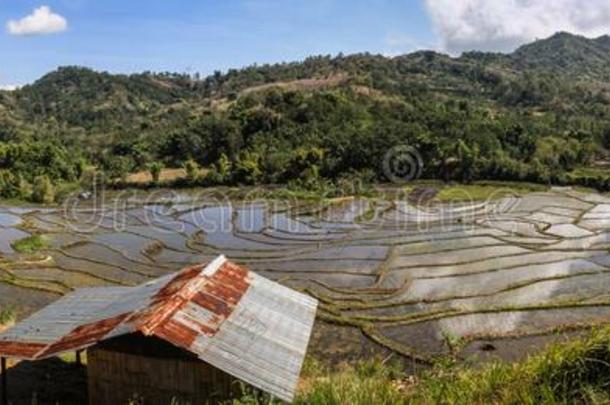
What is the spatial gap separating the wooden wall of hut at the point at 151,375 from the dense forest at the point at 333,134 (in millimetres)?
44096

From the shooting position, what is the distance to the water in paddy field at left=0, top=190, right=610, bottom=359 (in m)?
20.4

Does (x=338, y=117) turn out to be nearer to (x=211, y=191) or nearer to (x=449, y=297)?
(x=211, y=191)

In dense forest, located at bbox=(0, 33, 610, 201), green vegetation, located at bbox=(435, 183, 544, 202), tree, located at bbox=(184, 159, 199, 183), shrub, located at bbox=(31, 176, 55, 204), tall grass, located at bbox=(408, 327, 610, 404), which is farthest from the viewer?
tree, located at bbox=(184, 159, 199, 183)

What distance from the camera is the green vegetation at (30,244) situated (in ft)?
110

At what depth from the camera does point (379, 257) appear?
2984cm

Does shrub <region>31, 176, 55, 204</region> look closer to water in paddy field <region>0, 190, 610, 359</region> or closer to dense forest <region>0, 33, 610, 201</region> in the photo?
dense forest <region>0, 33, 610, 201</region>

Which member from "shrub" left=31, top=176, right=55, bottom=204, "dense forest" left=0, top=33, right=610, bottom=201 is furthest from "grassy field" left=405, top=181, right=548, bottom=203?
"shrub" left=31, top=176, right=55, bottom=204

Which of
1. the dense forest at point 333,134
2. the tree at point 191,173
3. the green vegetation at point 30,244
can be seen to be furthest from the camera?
the tree at point 191,173

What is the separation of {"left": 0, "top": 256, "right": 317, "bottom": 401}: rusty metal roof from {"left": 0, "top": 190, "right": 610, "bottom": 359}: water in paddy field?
16.2 ft

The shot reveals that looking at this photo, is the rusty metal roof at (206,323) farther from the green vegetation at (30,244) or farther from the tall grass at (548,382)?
the green vegetation at (30,244)

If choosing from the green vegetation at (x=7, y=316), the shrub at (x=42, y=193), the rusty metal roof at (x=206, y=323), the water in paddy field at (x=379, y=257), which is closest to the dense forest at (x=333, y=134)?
the shrub at (x=42, y=193)

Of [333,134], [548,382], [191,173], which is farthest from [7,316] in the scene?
[333,134]

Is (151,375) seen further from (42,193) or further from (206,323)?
(42,193)

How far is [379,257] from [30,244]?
17.9m
